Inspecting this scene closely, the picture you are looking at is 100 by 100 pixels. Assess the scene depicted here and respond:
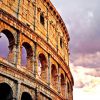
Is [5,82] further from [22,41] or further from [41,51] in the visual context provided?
[41,51]

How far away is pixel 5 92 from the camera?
74.7ft

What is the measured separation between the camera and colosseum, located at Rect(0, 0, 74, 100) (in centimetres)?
2247

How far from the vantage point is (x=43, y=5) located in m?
28.9

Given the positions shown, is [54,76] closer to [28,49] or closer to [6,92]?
[28,49]

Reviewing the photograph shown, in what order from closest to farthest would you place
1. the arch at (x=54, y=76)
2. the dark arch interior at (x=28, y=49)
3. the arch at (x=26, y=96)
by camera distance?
1. the arch at (x=26, y=96)
2. the dark arch interior at (x=28, y=49)
3. the arch at (x=54, y=76)

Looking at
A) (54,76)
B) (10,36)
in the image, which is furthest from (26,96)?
(54,76)

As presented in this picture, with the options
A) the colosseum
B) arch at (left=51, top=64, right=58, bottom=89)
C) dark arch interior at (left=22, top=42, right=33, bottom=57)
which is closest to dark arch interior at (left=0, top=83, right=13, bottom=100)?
the colosseum

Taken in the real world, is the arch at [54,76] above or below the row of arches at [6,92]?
above

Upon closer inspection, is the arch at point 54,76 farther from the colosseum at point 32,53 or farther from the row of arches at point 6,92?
the row of arches at point 6,92

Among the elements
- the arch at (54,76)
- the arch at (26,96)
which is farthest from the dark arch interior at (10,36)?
the arch at (54,76)

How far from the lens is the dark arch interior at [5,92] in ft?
72.5

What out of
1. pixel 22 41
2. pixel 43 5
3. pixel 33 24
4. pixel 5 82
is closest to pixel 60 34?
pixel 43 5

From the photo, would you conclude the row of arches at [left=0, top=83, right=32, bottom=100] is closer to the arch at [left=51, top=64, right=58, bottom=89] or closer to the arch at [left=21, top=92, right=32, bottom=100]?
the arch at [left=21, top=92, right=32, bottom=100]

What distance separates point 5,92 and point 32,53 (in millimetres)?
4138
